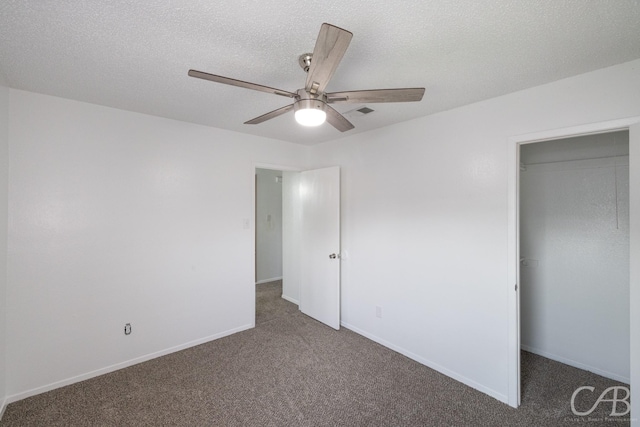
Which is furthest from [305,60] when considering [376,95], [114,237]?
[114,237]

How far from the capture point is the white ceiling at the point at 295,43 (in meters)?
1.31

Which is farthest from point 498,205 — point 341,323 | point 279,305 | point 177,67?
point 279,305

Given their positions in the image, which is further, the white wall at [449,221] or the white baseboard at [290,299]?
the white baseboard at [290,299]

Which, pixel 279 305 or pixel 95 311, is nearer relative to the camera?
pixel 95 311

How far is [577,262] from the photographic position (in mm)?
2729

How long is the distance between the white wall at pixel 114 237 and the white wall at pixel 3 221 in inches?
2.0

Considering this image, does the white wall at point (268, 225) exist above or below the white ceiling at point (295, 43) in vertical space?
below

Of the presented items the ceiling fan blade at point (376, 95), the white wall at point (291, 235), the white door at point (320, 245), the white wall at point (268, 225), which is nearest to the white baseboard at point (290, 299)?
the white wall at point (291, 235)

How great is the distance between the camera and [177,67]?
6.09ft

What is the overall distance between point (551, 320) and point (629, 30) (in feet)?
8.66

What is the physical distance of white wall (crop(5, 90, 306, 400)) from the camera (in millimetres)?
2266

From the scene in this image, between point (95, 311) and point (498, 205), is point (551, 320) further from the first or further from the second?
point (95, 311)

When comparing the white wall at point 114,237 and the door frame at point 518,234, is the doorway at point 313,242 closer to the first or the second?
the white wall at point 114,237

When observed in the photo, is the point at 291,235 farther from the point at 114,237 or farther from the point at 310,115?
the point at 310,115
